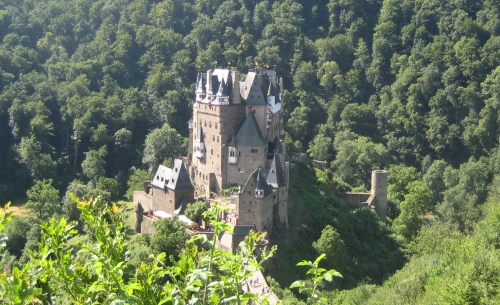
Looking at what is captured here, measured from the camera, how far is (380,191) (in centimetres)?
5950

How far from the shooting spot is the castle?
50250mm

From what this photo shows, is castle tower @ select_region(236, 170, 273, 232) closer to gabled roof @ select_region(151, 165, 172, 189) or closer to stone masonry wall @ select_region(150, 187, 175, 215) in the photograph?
stone masonry wall @ select_region(150, 187, 175, 215)

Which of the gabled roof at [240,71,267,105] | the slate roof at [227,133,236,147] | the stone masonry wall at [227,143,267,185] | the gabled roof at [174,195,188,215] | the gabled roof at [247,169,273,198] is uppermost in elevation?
the gabled roof at [240,71,267,105]

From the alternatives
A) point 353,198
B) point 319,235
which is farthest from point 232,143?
point 353,198

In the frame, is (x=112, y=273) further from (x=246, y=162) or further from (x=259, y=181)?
(x=246, y=162)

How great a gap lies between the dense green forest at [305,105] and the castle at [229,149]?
4595 mm

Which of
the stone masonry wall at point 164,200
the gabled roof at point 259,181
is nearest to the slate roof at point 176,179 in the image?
the stone masonry wall at point 164,200

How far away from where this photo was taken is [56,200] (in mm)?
61594

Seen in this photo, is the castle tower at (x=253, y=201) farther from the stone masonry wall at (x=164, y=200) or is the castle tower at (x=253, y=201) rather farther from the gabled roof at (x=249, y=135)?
the stone masonry wall at (x=164, y=200)

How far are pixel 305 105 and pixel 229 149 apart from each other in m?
35.1

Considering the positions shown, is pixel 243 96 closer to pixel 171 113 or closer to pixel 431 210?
pixel 431 210

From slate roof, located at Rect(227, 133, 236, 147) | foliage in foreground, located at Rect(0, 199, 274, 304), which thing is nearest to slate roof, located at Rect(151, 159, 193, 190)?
slate roof, located at Rect(227, 133, 236, 147)

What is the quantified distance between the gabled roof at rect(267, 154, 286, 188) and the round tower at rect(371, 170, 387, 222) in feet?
41.3

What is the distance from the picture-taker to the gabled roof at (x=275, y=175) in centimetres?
4925
